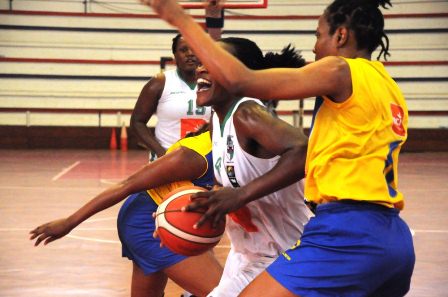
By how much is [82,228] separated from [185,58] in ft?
10.6

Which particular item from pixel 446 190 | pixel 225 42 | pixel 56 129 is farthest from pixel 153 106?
Result: pixel 56 129

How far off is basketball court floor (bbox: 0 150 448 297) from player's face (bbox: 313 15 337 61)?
369 cm

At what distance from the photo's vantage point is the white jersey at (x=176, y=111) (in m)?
7.69

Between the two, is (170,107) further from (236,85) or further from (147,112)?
(236,85)

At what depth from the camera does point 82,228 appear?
32.7ft

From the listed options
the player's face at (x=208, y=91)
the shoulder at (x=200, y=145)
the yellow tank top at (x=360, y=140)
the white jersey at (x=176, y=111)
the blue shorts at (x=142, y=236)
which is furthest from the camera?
the white jersey at (x=176, y=111)

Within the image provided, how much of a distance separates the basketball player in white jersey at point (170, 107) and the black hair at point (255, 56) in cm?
295

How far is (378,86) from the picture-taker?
3344 mm

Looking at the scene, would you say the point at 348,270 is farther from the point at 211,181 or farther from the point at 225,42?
the point at 211,181

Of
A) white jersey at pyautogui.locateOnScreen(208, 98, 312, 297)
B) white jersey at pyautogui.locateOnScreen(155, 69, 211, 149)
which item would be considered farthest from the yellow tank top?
white jersey at pyautogui.locateOnScreen(155, 69, 211, 149)

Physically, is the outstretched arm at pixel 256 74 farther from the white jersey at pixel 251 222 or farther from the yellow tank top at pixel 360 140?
the white jersey at pixel 251 222

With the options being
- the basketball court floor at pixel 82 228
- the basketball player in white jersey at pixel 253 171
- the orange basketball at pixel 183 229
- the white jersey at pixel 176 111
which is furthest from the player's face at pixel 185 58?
the orange basketball at pixel 183 229

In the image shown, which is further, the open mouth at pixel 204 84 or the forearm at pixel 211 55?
the open mouth at pixel 204 84

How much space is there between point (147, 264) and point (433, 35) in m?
17.1
